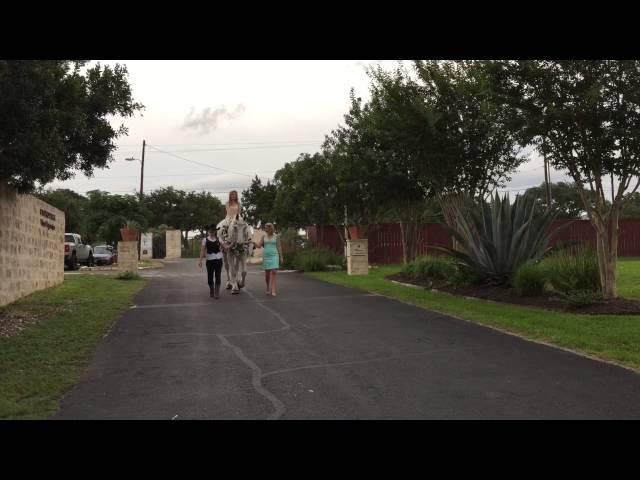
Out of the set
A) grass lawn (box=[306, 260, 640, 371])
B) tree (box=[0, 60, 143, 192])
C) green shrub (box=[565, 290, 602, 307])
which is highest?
tree (box=[0, 60, 143, 192])

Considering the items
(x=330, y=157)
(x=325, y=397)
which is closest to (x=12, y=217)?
(x=325, y=397)

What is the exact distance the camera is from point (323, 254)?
27.1 metres

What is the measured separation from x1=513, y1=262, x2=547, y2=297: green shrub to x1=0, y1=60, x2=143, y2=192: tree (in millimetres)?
8515

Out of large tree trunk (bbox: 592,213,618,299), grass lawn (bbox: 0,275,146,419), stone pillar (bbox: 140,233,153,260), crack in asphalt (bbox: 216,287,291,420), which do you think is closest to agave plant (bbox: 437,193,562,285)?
large tree trunk (bbox: 592,213,618,299)

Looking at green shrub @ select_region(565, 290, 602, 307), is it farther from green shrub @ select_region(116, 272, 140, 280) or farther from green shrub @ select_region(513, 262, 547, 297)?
green shrub @ select_region(116, 272, 140, 280)

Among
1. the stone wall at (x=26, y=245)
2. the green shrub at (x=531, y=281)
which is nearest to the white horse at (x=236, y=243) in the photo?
the stone wall at (x=26, y=245)

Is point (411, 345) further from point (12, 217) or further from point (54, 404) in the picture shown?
point (12, 217)

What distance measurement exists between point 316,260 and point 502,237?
13240 millimetres

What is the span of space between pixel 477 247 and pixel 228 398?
9.84m

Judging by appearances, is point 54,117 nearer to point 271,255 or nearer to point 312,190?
point 271,255

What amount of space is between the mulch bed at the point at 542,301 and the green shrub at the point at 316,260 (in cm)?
1074

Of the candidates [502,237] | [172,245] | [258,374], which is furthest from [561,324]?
[172,245]

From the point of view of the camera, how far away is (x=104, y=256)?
3744cm

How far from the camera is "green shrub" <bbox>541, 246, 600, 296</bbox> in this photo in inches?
456
